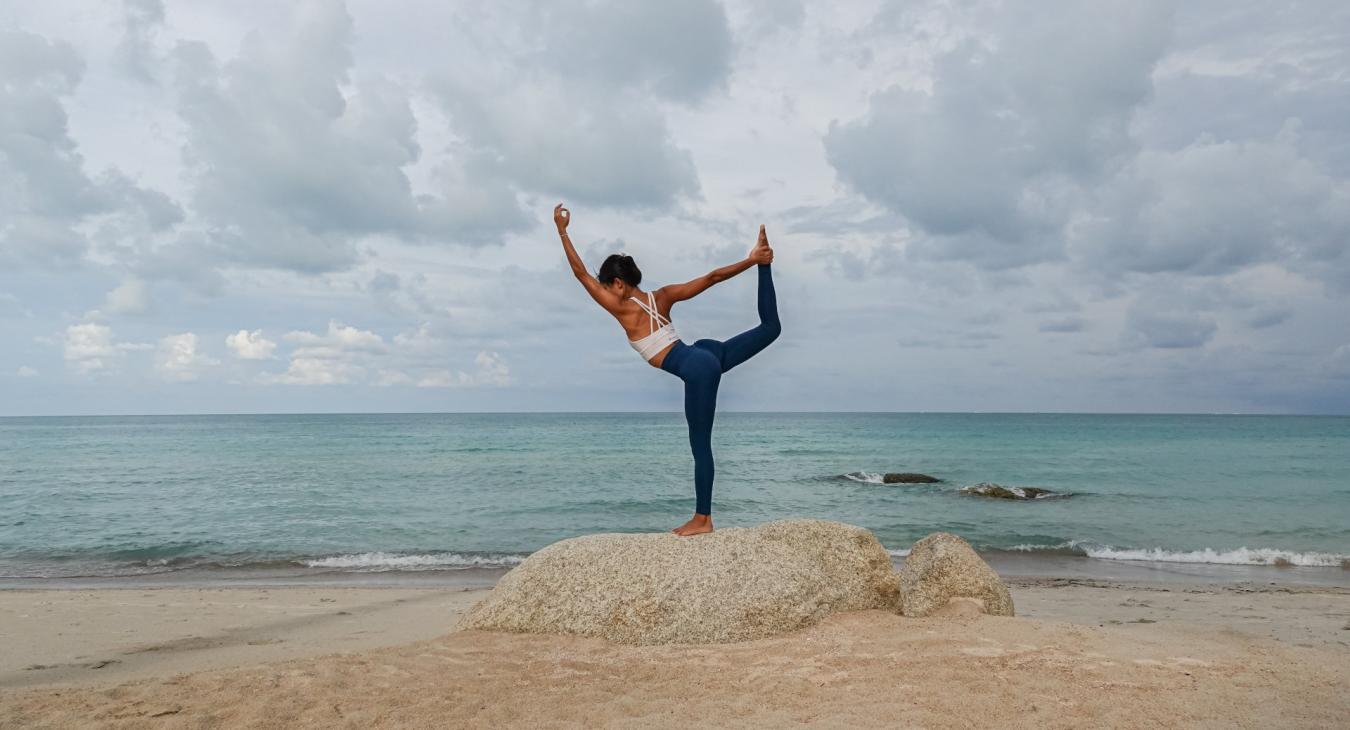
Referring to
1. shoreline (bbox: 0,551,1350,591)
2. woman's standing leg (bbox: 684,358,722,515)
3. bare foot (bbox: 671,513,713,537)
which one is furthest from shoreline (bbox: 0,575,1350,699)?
woman's standing leg (bbox: 684,358,722,515)

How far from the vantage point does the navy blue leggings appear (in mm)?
6980

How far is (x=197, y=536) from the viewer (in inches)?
702

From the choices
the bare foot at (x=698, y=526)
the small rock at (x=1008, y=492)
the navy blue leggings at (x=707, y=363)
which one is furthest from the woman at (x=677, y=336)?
the small rock at (x=1008, y=492)

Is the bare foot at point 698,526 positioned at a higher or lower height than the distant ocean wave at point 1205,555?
higher

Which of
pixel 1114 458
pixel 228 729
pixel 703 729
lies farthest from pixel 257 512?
pixel 1114 458

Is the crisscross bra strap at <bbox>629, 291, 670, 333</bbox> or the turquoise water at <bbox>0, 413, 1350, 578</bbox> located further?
the turquoise water at <bbox>0, 413, 1350, 578</bbox>

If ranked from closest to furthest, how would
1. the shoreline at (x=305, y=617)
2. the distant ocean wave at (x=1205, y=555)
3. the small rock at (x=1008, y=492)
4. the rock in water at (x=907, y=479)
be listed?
the shoreline at (x=305, y=617)
the distant ocean wave at (x=1205, y=555)
the small rock at (x=1008, y=492)
the rock in water at (x=907, y=479)

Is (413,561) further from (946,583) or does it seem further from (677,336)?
(946,583)

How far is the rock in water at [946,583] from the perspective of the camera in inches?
283

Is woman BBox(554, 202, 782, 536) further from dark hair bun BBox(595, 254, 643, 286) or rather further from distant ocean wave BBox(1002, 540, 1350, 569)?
distant ocean wave BBox(1002, 540, 1350, 569)

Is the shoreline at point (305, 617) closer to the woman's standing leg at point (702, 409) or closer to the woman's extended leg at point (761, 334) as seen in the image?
the woman's standing leg at point (702, 409)

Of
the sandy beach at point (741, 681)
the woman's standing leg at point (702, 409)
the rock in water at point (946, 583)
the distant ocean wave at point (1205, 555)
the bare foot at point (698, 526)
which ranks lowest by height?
the distant ocean wave at point (1205, 555)

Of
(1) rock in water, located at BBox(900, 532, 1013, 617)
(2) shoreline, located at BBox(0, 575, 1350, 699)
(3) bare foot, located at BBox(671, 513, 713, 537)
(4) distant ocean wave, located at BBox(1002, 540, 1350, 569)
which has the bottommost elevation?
(4) distant ocean wave, located at BBox(1002, 540, 1350, 569)

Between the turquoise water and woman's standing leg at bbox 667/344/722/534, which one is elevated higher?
woman's standing leg at bbox 667/344/722/534
